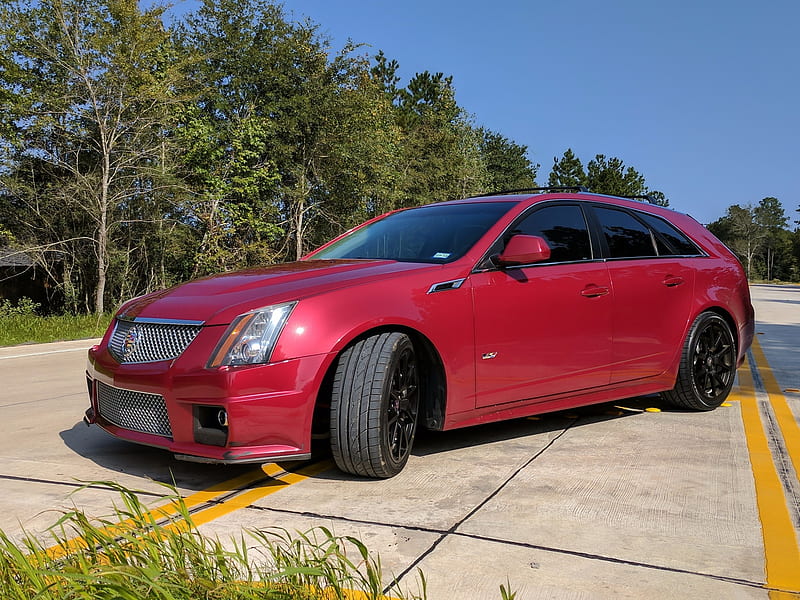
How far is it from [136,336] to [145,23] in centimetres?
1844

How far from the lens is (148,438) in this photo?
3684 mm

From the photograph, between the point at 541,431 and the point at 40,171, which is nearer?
the point at 541,431

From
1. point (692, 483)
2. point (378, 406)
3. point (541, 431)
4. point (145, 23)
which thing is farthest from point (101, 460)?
point (145, 23)

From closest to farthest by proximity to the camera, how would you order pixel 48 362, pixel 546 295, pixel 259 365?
pixel 259 365, pixel 546 295, pixel 48 362

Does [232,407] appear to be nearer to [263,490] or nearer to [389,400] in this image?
[263,490]

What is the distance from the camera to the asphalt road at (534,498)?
8.71 ft

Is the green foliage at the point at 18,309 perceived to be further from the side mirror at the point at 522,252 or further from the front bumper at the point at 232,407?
the side mirror at the point at 522,252

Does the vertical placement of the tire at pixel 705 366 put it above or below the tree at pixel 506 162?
below

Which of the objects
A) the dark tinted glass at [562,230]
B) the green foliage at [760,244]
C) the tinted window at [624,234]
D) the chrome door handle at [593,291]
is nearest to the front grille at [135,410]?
the dark tinted glass at [562,230]

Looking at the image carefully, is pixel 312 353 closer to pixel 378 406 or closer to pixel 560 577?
pixel 378 406

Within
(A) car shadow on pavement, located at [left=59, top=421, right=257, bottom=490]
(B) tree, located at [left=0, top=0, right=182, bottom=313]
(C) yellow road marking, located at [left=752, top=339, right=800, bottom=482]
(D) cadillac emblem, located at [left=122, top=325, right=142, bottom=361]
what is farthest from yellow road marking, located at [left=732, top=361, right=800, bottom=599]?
(B) tree, located at [left=0, top=0, right=182, bottom=313]

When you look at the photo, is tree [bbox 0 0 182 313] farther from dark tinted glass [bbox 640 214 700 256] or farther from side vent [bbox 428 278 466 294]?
side vent [bbox 428 278 466 294]

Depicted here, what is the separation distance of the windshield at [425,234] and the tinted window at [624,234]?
0.84 meters

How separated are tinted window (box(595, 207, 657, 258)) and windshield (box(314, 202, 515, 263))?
843mm
